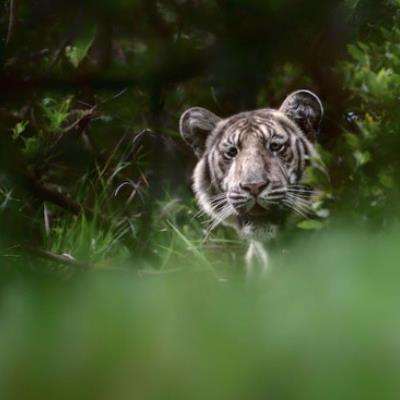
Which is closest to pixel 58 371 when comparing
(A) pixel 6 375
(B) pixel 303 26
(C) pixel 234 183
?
(A) pixel 6 375

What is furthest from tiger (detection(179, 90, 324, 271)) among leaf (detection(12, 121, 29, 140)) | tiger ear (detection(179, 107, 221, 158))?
leaf (detection(12, 121, 29, 140))

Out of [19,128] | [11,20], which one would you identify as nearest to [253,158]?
[19,128]

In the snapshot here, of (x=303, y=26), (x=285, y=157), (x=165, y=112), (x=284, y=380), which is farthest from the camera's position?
(x=285, y=157)

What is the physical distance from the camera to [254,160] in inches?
101

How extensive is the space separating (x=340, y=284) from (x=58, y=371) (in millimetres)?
88

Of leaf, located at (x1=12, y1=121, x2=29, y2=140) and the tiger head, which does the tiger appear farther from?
leaf, located at (x1=12, y1=121, x2=29, y2=140)

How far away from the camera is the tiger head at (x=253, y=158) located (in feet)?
8.17

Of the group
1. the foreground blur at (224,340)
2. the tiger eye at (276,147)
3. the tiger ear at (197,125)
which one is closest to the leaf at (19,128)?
the tiger ear at (197,125)

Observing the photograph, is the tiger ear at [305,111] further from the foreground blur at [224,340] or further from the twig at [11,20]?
the foreground blur at [224,340]

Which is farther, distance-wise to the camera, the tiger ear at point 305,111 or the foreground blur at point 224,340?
the tiger ear at point 305,111

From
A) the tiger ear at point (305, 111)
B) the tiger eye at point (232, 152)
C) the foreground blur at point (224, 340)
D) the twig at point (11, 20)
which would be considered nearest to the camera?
the foreground blur at point (224, 340)

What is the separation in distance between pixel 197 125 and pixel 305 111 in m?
0.34

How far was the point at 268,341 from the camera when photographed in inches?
10.1

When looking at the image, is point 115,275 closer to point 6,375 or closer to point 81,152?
point 6,375
